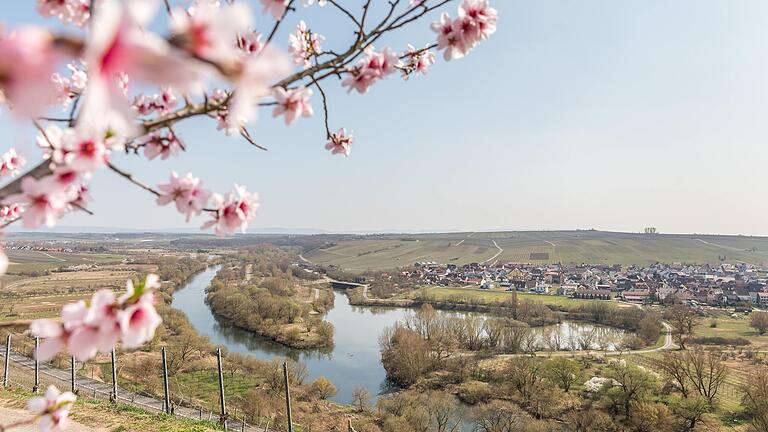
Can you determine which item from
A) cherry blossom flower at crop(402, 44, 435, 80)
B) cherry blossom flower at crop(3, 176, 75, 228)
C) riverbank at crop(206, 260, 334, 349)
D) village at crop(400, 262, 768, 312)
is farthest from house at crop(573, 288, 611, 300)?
cherry blossom flower at crop(3, 176, 75, 228)

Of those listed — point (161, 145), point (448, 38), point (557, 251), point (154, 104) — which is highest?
point (448, 38)

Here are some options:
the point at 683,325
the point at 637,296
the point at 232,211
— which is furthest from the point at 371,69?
the point at 637,296

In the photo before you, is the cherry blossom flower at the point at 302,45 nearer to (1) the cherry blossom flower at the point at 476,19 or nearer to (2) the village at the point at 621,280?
(1) the cherry blossom flower at the point at 476,19

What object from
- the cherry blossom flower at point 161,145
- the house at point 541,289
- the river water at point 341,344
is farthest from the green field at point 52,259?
the cherry blossom flower at point 161,145

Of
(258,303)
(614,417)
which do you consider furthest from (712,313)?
(258,303)

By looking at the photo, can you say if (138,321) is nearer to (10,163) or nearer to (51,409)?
(51,409)

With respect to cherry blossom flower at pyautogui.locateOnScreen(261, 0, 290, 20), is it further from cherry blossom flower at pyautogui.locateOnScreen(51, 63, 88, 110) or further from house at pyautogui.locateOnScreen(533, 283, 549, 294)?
house at pyautogui.locateOnScreen(533, 283, 549, 294)

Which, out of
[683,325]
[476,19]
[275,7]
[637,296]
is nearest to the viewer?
[275,7]
